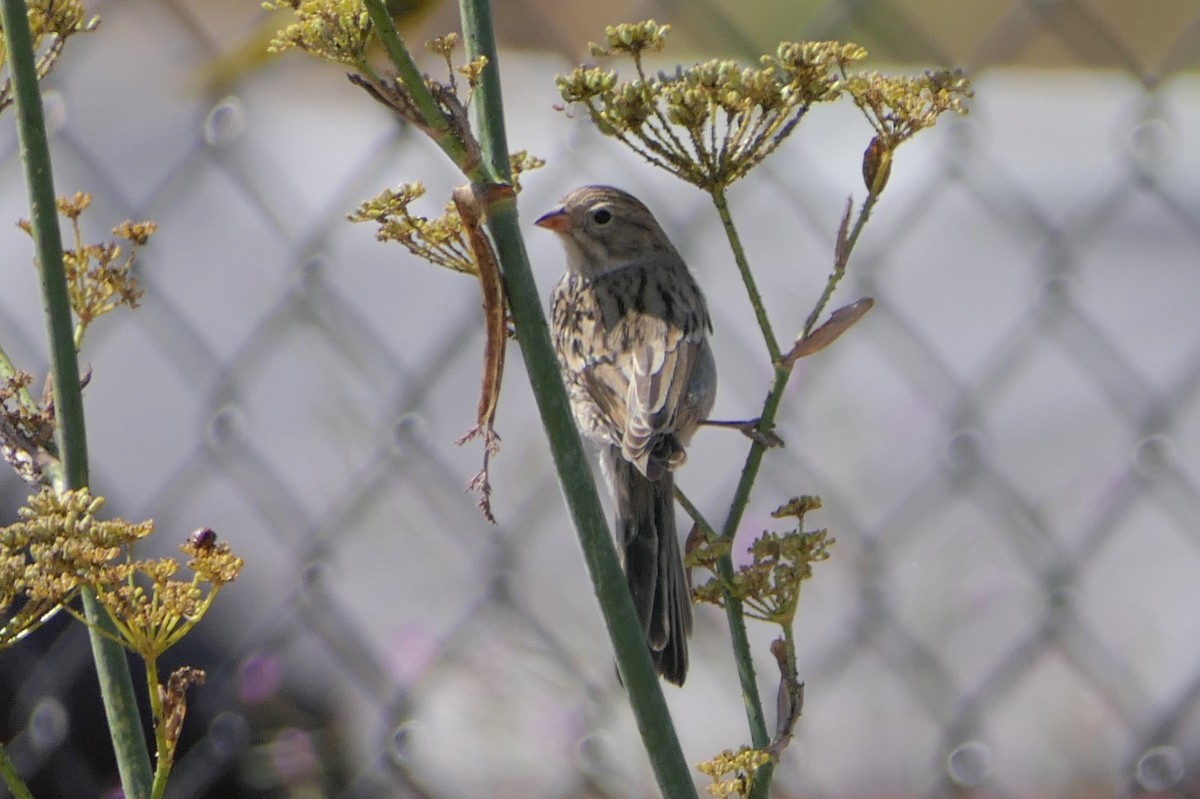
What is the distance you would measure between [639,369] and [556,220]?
46 cm

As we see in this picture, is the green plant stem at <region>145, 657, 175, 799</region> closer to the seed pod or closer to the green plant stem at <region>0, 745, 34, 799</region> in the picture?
the green plant stem at <region>0, 745, 34, 799</region>

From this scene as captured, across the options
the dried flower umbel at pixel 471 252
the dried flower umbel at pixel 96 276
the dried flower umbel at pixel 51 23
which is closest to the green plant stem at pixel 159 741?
the dried flower umbel at pixel 471 252

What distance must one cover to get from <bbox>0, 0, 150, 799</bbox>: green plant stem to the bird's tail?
15.8 inches

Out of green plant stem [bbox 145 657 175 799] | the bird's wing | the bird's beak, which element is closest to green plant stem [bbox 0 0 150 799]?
green plant stem [bbox 145 657 175 799]

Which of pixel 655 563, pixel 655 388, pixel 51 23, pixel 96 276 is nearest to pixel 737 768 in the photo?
pixel 96 276

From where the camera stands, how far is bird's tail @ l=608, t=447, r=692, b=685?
118cm

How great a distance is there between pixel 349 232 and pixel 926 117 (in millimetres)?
1790

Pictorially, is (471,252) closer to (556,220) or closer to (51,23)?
(51,23)

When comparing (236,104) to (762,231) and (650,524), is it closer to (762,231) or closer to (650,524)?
(762,231)

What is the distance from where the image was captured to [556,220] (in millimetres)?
2133

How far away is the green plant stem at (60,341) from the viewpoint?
717mm

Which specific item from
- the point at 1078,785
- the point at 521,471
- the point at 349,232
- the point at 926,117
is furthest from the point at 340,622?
the point at 926,117

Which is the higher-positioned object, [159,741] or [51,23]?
[51,23]

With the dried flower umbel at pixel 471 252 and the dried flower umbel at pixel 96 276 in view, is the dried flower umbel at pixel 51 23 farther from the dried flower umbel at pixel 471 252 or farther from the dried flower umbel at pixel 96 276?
the dried flower umbel at pixel 471 252
